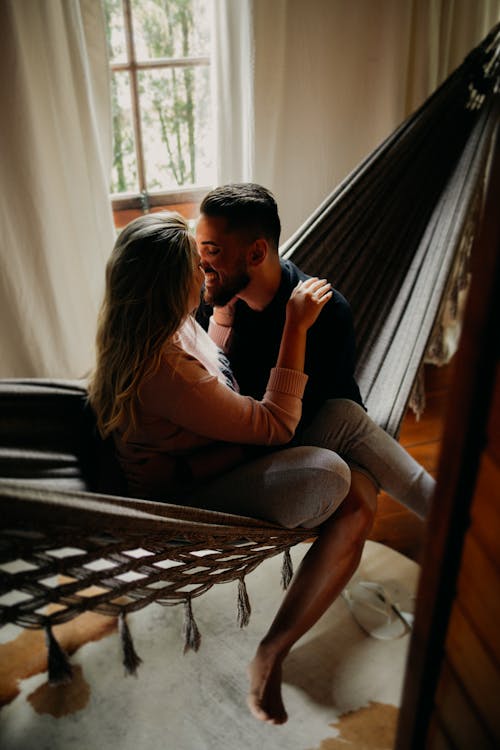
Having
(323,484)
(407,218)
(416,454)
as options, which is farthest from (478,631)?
(416,454)

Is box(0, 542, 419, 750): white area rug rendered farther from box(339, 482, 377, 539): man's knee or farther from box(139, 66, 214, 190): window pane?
box(139, 66, 214, 190): window pane

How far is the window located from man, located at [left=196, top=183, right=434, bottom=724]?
823 millimetres

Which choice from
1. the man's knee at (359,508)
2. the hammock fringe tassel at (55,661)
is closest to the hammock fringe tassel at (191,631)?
the hammock fringe tassel at (55,661)

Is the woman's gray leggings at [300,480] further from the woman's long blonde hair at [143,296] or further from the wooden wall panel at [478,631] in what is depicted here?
the wooden wall panel at [478,631]

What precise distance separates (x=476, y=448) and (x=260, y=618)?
3.21 ft

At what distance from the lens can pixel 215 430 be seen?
1.12 m

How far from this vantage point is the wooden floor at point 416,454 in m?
1.71

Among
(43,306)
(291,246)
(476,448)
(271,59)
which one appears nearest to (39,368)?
(43,306)

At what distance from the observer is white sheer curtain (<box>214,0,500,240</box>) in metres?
1.96

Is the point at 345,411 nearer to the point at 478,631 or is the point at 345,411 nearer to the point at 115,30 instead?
the point at 478,631

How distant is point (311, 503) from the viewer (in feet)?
3.70

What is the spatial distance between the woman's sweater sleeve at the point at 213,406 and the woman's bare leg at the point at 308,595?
0.66 feet

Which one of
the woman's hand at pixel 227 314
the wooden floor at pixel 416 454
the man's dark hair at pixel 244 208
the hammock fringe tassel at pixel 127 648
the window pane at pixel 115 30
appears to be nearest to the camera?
the hammock fringe tassel at pixel 127 648

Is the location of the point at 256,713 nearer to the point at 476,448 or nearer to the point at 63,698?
the point at 63,698
